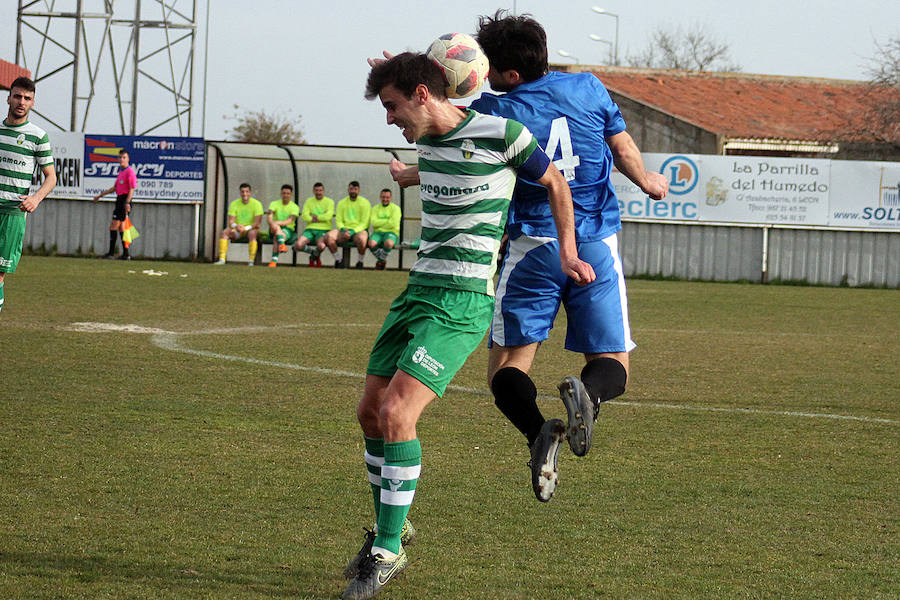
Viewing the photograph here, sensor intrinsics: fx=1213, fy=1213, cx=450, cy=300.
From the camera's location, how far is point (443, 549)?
4.15m

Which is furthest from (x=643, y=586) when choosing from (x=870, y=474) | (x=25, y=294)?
(x=25, y=294)

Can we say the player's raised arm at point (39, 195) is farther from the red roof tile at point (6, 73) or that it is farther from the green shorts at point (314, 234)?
the green shorts at point (314, 234)

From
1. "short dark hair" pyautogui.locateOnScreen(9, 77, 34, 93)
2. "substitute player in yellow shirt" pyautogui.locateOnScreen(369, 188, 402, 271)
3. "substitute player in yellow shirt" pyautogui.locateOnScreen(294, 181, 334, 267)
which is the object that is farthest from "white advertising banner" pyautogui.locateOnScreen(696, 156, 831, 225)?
"short dark hair" pyautogui.locateOnScreen(9, 77, 34, 93)

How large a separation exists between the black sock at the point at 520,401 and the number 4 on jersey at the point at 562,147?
0.82 m

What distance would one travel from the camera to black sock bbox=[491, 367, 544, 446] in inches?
183

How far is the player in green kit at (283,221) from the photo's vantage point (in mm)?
25156

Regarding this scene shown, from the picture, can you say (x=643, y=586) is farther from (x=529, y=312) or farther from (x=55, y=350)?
(x=55, y=350)

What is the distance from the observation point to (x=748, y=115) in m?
42.5

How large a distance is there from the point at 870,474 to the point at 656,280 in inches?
765

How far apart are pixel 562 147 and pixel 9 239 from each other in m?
6.38

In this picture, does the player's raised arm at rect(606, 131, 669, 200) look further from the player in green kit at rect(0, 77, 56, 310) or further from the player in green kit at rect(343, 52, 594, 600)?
the player in green kit at rect(0, 77, 56, 310)

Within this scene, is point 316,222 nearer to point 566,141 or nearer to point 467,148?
point 566,141

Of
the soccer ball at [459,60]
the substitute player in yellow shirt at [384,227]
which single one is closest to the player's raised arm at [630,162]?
the soccer ball at [459,60]

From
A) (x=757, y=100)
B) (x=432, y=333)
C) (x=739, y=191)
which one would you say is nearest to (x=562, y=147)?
(x=432, y=333)
